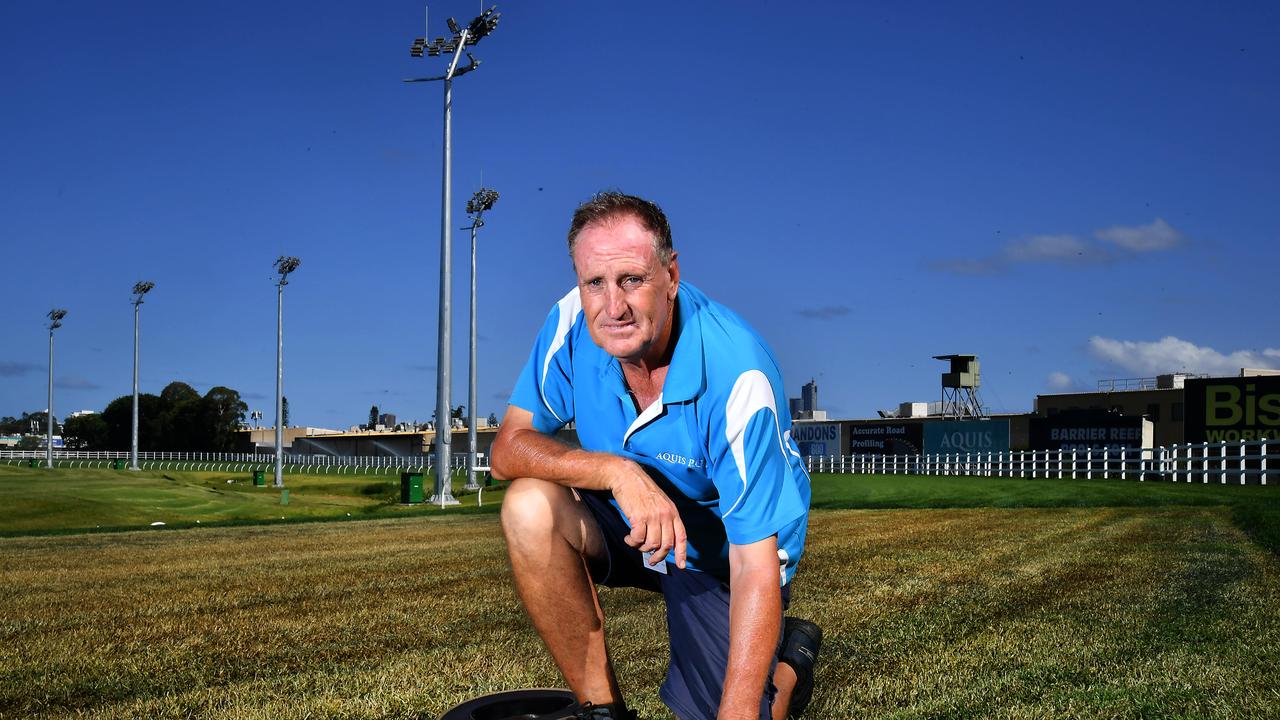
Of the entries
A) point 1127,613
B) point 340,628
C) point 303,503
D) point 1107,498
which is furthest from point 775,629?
point 303,503

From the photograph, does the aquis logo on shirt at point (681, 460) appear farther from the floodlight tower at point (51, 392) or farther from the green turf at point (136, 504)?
the floodlight tower at point (51, 392)

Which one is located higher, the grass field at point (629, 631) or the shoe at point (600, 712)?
the shoe at point (600, 712)

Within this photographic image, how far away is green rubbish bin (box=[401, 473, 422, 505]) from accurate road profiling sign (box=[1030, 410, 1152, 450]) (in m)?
32.2

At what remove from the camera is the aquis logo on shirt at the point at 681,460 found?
127 inches

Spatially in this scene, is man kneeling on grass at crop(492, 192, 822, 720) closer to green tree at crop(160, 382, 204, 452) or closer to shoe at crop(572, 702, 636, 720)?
shoe at crop(572, 702, 636, 720)

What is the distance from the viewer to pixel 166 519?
28.6m

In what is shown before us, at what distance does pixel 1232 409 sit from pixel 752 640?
45.7m

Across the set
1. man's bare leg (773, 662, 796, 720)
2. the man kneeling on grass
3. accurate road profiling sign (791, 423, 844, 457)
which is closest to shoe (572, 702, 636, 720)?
the man kneeling on grass

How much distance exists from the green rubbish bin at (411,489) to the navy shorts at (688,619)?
98.8 ft

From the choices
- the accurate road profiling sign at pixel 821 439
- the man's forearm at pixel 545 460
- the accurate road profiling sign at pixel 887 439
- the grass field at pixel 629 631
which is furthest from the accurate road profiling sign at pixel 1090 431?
the man's forearm at pixel 545 460

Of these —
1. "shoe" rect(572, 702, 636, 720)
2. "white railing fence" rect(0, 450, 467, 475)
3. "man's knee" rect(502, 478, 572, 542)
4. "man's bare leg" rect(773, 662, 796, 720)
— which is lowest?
"white railing fence" rect(0, 450, 467, 475)

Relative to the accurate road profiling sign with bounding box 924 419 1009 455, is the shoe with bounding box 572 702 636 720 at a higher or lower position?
higher

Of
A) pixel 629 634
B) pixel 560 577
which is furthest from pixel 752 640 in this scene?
pixel 629 634

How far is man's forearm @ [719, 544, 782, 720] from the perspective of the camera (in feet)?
9.50
